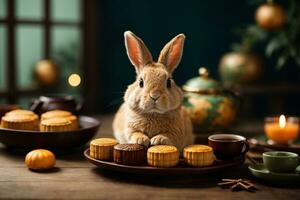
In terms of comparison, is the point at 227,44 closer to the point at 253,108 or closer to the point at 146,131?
the point at 253,108

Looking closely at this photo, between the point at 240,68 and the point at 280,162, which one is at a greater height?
the point at 240,68

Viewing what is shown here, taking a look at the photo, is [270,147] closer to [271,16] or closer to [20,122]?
[20,122]

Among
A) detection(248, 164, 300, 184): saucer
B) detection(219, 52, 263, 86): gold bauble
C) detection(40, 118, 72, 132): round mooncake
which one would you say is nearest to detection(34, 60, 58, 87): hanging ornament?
detection(219, 52, 263, 86): gold bauble

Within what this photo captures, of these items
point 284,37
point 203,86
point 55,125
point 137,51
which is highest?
point 284,37

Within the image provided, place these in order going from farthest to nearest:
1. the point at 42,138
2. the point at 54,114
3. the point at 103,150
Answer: the point at 54,114, the point at 42,138, the point at 103,150

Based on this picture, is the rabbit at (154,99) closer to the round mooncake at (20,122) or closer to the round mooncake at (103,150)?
the round mooncake at (103,150)

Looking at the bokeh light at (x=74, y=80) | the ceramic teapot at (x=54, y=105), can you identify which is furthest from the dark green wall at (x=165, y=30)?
the ceramic teapot at (x=54, y=105)

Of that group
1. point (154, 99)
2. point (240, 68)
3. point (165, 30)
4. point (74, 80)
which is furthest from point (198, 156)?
point (165, 30)
